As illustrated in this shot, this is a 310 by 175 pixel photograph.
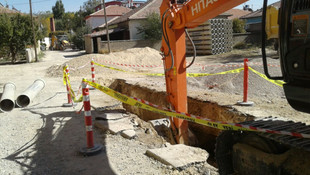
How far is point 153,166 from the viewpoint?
14.3 ft

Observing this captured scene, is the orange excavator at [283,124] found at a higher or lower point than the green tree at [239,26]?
lower

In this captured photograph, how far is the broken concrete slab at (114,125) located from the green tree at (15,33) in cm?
2291

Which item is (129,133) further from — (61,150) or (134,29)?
(134,29)

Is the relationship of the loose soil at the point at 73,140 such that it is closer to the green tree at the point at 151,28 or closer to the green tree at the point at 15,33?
the green tree at the point at 15,33

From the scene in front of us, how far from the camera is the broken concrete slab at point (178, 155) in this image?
433cm

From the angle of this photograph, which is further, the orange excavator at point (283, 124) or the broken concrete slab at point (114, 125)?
the broken concrete slab at point (114, 125)

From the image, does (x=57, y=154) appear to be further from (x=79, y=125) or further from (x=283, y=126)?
(x=283, y=126)

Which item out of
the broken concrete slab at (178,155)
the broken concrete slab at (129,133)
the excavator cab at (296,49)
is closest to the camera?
the excavator cab at (296,49)

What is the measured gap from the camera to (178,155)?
180 inches

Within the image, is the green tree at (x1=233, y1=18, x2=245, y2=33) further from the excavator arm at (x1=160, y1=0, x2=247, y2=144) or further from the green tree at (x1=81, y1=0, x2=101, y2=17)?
the green tree at (x1=81, y1=0, x2=101, y2=17)

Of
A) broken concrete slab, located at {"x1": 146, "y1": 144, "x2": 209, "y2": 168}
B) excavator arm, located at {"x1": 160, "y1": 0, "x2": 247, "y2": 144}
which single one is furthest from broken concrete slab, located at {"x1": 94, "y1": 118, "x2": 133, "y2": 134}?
broken concrete slab, located at {"x1": 146, "y1": 144, "x2": 209, "y2": 168}

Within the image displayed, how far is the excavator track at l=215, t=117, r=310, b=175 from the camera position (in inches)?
103

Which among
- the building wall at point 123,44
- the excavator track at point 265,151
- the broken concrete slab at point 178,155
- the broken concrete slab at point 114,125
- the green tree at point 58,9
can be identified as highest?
the green tree at point 58,9

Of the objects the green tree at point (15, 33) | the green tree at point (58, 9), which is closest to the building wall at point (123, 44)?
the green tree at point (15, 33)
